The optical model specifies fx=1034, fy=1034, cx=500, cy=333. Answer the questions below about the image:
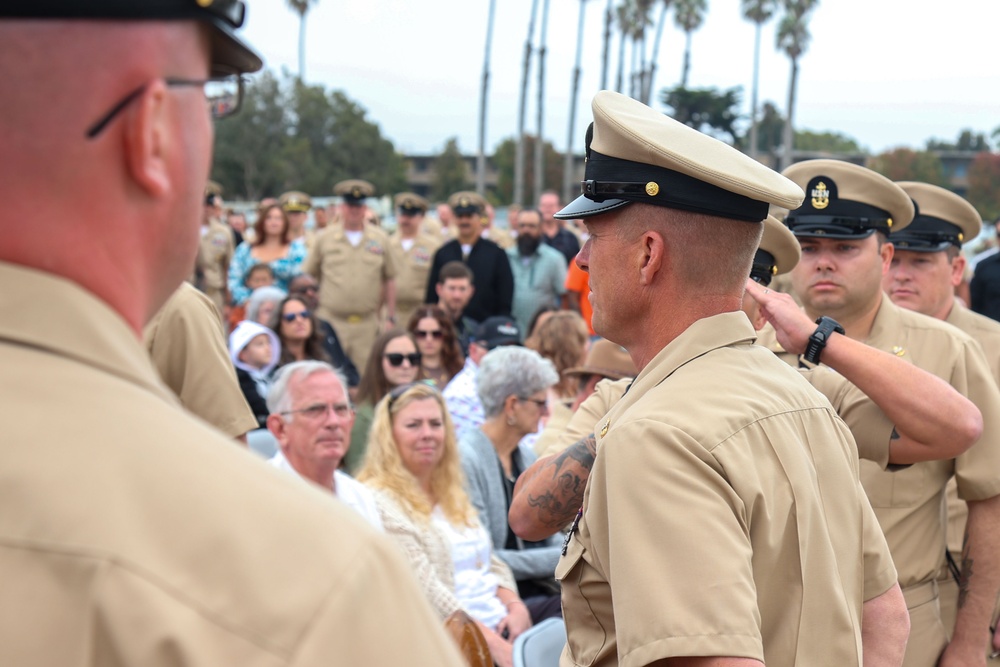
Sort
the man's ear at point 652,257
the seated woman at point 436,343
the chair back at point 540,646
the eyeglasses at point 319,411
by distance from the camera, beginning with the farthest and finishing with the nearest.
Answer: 1. the seated woman at point 436,343
2. the eyeglasses at point 319,411
3. the chair back at point 540,646
4. the man's ear at point 652,257

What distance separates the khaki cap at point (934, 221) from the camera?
473cm

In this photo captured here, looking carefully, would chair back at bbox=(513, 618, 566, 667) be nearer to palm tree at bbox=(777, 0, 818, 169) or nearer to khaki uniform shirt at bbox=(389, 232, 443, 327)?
khaki uniform shirt at bbox=(389, 232, 443, 327)

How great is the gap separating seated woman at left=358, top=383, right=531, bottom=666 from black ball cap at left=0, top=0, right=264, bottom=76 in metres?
3.79

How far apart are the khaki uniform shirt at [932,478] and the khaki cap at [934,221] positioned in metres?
1.29

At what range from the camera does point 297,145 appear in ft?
169

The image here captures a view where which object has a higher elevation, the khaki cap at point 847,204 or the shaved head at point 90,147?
the shaved head at point 90,147

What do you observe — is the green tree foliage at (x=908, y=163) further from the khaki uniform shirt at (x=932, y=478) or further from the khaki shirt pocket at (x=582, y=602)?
the khaki shirt pocket at (x=582, y=602)

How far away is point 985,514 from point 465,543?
2.41 m

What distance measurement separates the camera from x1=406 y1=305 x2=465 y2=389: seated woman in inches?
318

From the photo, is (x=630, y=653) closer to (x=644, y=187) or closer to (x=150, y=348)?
(x=644, y=187)

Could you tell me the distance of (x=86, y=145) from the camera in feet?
2.99

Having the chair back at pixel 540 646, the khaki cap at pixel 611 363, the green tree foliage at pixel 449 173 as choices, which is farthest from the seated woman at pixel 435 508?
the green tree foliage at pixel 449 173

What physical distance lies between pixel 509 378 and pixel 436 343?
2406 millimetres

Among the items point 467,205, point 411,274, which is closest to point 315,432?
point 467,205
